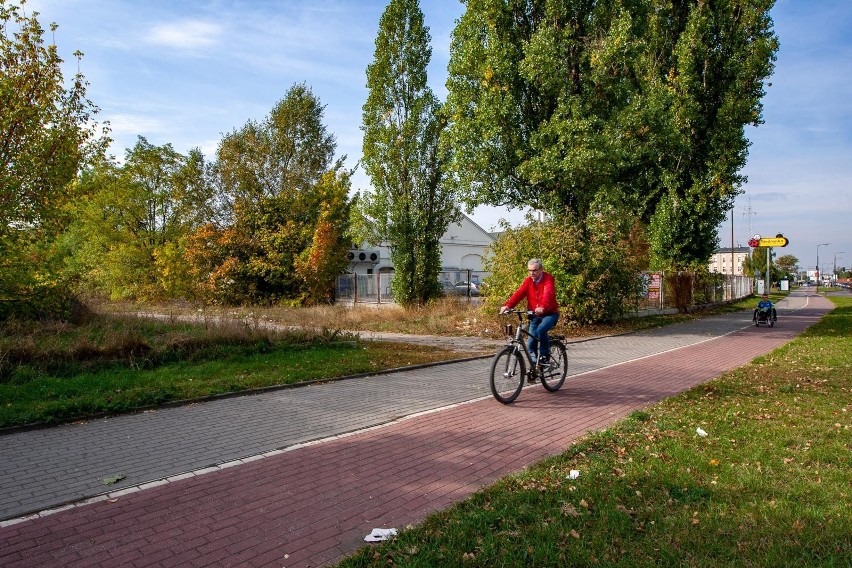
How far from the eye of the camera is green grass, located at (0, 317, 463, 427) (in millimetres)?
7227

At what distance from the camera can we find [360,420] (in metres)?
6.73

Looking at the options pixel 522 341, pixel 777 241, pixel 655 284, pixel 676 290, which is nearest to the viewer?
pixel 522 341

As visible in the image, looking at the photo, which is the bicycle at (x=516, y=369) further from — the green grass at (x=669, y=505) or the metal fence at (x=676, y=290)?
the metal fence at (x=676, y=290)

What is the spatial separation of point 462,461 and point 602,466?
1265mm

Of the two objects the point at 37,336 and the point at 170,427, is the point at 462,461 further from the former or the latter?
the point at 37,336

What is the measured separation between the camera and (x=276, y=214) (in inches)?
1199

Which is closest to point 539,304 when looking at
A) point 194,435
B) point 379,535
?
point 194,435

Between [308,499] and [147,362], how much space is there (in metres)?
6.50

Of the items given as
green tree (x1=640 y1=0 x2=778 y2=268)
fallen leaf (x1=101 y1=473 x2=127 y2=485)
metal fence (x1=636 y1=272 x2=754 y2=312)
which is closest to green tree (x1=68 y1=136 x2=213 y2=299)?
metal fence (x1=636 y1=272 x2=754 y2=312)

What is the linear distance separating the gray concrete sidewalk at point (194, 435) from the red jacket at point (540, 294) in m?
1.55

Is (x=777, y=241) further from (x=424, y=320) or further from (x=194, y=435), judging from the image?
(x=194, y=435)

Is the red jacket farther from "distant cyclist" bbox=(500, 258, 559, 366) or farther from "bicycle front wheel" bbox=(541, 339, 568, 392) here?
"bicycle front wheel" bbox=(541, 339, 568, 392)

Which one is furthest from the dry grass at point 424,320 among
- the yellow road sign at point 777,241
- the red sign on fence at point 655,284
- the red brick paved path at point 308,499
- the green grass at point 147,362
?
the yellow road sign at point 777,241

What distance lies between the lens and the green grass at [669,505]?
3291mm
